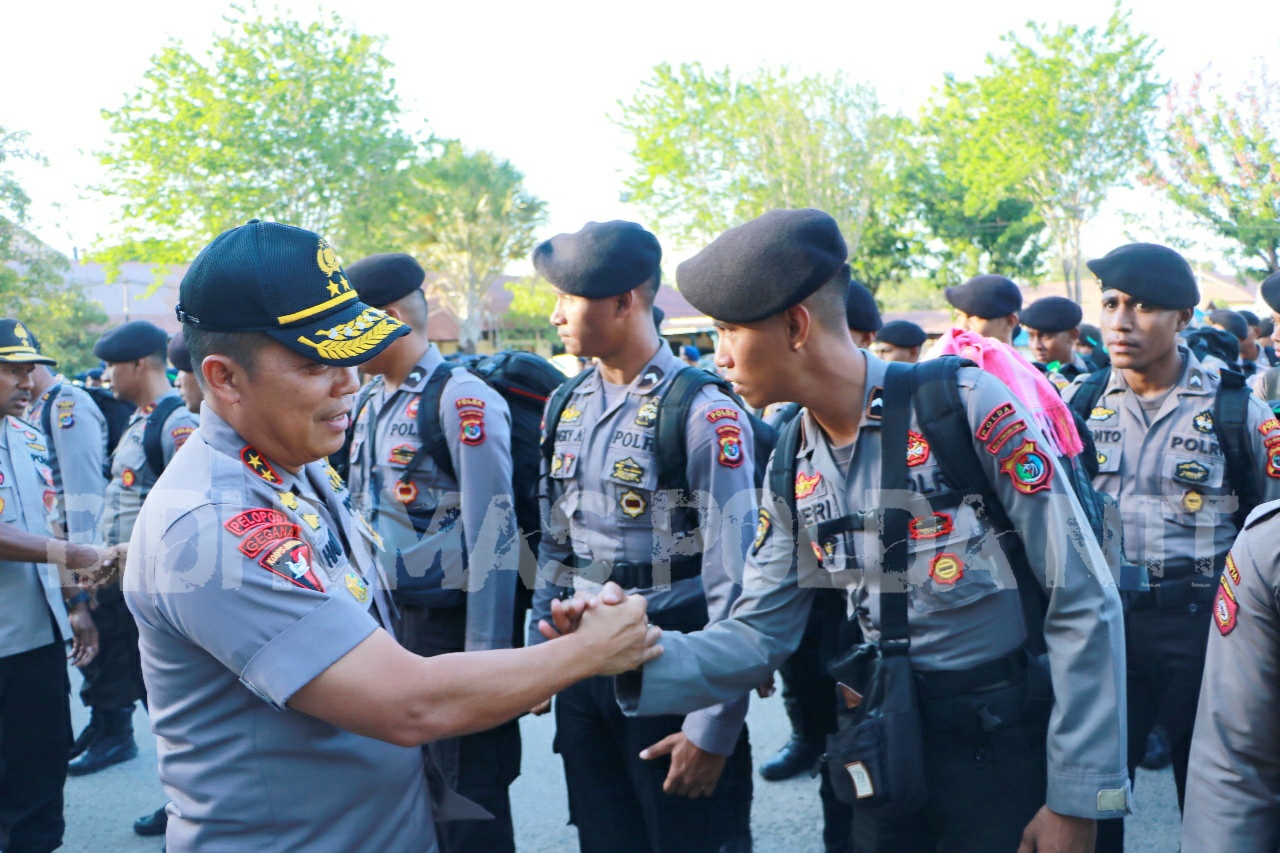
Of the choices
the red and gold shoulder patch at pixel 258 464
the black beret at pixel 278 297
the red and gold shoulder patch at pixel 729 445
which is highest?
the black beret at pixel 278 297

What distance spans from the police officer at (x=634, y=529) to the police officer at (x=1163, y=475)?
60.1 inches

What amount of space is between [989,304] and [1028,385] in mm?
3535

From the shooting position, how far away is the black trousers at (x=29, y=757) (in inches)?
147

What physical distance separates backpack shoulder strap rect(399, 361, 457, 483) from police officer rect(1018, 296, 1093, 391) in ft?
14.8

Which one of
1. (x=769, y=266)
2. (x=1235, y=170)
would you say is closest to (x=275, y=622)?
(x=769, y=266)

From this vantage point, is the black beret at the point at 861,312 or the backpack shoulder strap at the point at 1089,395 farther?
the black beret at the point at 861,312

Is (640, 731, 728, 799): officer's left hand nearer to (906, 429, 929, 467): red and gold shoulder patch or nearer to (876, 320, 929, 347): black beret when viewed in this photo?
(906, 429, 929, 467): red and gold shoulder patch

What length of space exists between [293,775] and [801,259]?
1517 mm

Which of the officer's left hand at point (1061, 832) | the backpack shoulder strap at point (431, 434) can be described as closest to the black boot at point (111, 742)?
the backpack shoulder strap at point (431, 434)

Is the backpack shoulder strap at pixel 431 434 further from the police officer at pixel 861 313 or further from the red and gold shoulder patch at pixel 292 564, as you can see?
the police officer at pixel 861 313

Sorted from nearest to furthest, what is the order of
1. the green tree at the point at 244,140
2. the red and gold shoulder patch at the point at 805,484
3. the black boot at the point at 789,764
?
1. the red and gold shoulder patch at the point at 805,484
2. the black boot at the point at 789,764
3. the green tree at the point at 244,140

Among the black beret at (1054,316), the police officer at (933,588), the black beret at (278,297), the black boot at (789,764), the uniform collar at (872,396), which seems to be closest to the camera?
the black beret at (278,297)

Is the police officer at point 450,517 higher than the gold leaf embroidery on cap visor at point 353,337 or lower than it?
lower

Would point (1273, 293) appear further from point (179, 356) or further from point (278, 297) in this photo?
point (179, 356)
